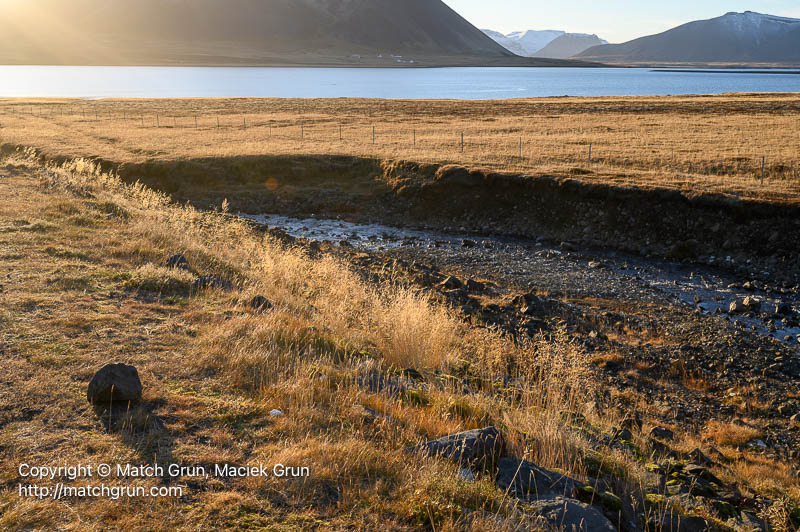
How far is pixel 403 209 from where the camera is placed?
2700 centimetres

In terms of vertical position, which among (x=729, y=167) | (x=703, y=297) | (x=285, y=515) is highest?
(x=729, y=167)

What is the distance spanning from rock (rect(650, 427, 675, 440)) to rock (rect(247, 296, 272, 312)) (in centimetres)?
723

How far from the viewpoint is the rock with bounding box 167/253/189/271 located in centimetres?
1208

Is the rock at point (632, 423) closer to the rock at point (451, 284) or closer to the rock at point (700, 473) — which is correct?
the rock at point (700, 473)

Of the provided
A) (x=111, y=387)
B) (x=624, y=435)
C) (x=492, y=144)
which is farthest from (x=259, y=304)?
(x=492, y=144)

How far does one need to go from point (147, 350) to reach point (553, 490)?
19.0 feet

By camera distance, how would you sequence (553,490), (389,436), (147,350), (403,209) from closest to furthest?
1. (553,490)
2. (389,436)
3. (147,350)
4. (403,209)

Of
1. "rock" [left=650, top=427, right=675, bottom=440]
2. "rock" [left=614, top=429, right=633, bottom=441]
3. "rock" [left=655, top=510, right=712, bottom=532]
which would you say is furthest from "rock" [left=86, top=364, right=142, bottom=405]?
"rock" [left=650, top=427, right=675, bottom=440]

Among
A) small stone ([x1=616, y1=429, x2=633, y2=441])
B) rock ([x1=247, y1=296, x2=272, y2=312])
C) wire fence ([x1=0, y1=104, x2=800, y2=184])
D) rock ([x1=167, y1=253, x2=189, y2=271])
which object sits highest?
wire fence ([x1=0, y1=104, x2=800, y2=184])

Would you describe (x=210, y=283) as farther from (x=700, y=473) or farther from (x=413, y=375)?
(x=700, y=473)

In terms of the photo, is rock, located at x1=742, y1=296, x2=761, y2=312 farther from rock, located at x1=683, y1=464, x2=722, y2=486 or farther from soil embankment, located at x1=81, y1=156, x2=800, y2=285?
rock, located at x1=683, y1=464, x2=722, y2=486

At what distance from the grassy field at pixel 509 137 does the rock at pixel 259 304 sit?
1882 centimetres

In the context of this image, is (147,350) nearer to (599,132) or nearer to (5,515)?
(5,515)

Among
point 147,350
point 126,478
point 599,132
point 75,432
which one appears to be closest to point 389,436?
point 126,478
